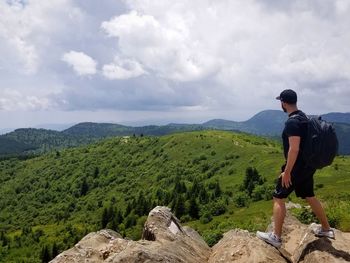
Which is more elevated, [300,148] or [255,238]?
[300,148]

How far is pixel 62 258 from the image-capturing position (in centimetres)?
1462

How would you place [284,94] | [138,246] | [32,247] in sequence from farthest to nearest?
1. [32,247]
2. [284,94]
3. [138,246]

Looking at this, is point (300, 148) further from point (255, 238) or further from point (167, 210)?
point (167, 210)

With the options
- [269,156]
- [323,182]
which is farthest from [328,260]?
[269,156]

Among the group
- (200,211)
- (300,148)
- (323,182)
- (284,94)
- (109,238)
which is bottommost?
(200,211)

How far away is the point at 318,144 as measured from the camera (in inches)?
573

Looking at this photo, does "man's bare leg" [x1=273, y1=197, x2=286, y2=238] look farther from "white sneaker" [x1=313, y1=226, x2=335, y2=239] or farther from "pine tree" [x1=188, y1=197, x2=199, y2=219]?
"pine tree" [x1=188, y1=197, x2=199, y2=219]

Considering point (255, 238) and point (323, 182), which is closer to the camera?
point (255, 238)

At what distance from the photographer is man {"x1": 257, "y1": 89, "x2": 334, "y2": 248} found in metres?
14.5

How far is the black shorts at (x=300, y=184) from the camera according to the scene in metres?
15.1

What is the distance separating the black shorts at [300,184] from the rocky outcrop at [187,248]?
173 cm

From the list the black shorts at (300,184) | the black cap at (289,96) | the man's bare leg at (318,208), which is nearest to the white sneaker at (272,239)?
the black shorts at (300,184)

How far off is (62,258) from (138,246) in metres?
2.56

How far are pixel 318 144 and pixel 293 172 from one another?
129 cm
